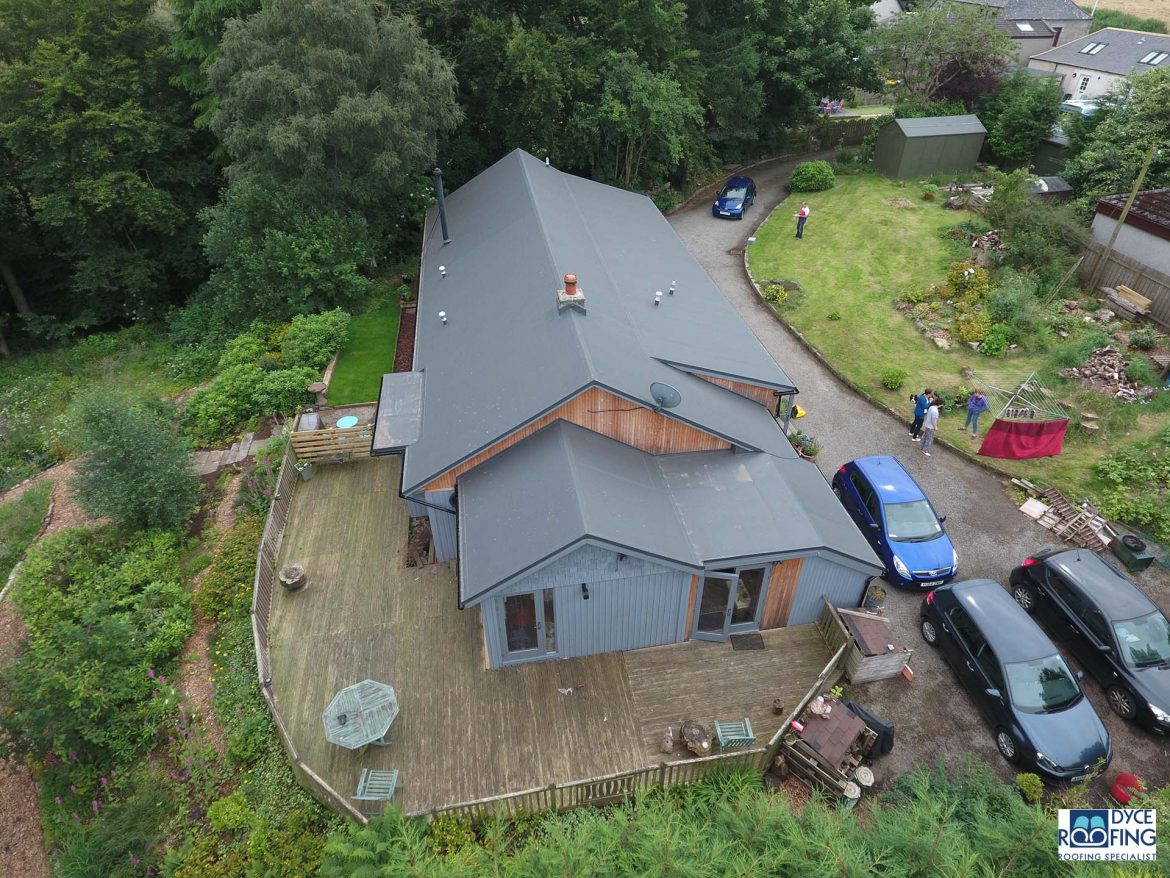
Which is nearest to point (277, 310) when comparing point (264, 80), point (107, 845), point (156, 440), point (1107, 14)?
point (264, 80)

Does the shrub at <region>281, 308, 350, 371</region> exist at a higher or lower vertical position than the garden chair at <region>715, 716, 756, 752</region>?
higher

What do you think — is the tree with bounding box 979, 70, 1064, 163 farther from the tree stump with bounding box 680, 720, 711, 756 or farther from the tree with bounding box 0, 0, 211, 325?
the tree with bounding box 0, 0, 211, 325

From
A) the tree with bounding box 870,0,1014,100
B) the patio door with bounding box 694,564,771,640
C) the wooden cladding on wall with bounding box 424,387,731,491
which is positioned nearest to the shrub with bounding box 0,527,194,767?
the wooden cladding on wall with bounding box 424,387,731,491

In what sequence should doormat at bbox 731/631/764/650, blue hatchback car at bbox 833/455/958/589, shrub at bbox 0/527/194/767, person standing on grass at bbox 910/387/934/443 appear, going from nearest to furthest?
shrub at bbox 0/527/194/767, doormat at bbox 731/631/764/650, blue hatchback car at bbox 833/455/958/589, person standing on grass at bbox 910/387/934/443

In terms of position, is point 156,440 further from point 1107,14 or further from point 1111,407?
point 1107,14

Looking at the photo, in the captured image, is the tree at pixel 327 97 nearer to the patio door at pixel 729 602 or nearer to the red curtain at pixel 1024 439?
the patio door at pixel 729 602

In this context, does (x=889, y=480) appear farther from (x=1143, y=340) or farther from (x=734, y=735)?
(x=1143, y=340)

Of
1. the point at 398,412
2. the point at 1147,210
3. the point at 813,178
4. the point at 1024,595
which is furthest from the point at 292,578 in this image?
the point at 813,178
